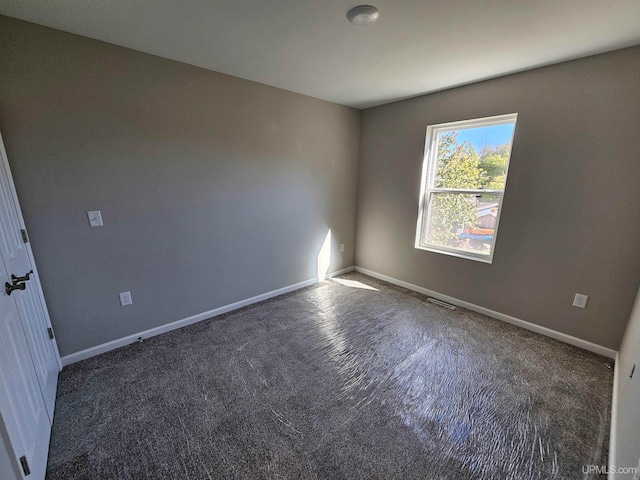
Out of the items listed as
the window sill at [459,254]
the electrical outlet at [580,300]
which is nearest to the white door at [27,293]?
the window sill at [459,254]

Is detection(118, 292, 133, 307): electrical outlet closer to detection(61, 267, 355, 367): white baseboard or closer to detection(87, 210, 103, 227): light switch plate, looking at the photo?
detection(61, 267, 355, 367): white baseboard

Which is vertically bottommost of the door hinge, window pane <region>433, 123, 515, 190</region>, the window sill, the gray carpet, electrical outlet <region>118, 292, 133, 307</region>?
the gray carpet

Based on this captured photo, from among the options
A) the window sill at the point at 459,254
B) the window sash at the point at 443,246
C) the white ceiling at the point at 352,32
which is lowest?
the window sill at the point at 459,254

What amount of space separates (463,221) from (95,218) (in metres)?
3.52

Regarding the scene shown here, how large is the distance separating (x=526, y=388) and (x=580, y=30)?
7.86ft

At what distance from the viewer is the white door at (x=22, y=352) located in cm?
109

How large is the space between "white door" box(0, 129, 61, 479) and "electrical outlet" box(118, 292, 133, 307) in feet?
1.44

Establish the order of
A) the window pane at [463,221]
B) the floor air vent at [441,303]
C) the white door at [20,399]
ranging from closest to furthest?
1. the white door at [20,399]
2. the window pane at [463,221]
3. the floor air vent at [441,303]

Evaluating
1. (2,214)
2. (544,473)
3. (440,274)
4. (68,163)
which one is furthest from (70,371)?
(440,274)

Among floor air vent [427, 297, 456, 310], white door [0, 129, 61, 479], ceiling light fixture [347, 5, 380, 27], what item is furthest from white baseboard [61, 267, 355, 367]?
ceiling light fixture [347, 5, 380, 27]

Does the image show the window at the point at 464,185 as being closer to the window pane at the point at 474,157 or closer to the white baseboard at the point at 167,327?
the window pane at the point at 474,157

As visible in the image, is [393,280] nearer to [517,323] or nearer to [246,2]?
[517,323]

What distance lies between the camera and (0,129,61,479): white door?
109 centimetres

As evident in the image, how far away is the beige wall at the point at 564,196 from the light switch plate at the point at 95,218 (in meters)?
Answer: 3.28
